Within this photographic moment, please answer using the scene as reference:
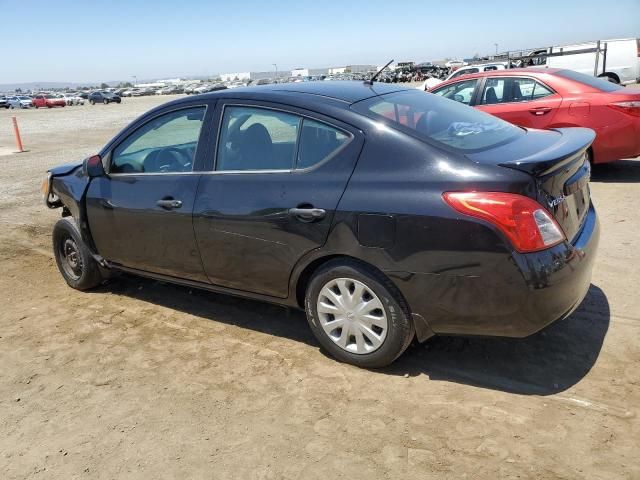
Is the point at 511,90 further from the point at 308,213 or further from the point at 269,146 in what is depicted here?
the point at 308,213

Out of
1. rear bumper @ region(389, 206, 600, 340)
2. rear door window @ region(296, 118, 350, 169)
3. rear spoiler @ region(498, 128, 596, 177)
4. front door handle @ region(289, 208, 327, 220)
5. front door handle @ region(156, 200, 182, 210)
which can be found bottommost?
rear bumper @ region(389, 206, 600, 340)

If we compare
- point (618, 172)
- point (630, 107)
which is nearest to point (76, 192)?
point (630, 107)

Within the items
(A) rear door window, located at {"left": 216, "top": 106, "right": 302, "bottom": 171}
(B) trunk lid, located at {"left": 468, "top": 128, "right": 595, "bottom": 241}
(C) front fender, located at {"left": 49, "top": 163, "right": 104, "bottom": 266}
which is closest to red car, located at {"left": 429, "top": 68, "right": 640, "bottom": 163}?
(B) trunk lid, located at {"left": 468, "top": 128, "right": 595, "bottom": 241}

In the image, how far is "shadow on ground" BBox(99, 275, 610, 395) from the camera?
315cm

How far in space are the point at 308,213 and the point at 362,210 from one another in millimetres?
352

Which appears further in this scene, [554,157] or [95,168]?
[95,168]

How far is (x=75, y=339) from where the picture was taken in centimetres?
408

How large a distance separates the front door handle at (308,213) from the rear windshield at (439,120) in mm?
648

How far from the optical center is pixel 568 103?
24.7 ft

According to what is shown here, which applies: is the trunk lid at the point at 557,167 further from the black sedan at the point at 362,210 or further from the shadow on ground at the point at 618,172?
the shadow on ground at the point at 618,172

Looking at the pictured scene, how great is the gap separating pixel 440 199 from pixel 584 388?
1.33 metres

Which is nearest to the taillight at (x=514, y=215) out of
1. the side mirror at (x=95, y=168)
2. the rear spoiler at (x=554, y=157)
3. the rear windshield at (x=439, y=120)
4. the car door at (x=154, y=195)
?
the rear spoiler at (x=554, y=157)

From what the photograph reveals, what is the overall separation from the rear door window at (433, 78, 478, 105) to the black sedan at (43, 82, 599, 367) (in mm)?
5040

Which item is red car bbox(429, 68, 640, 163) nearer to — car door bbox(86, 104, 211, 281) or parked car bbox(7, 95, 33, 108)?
car door bbox(86, 104, 211, 281)
